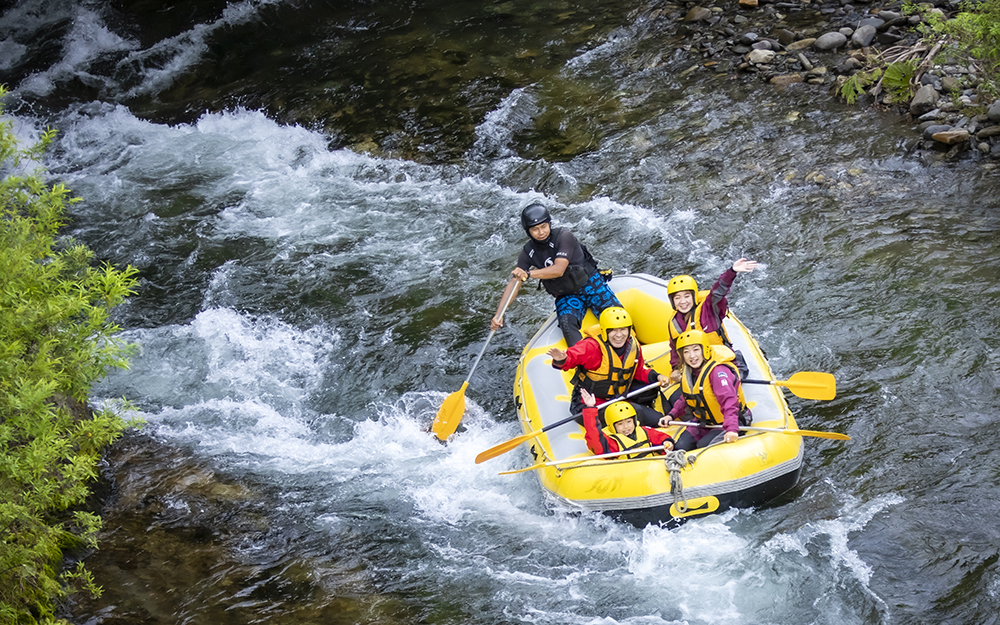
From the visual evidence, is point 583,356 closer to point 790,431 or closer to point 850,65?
point 790,431

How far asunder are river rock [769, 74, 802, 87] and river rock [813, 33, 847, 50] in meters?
0.62

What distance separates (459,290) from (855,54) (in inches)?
223

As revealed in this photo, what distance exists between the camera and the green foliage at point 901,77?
29.0ft

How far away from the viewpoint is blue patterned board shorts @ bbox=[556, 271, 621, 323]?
588 centimetres

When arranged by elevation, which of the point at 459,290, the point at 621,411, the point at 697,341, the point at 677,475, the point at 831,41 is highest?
the point at 697,341

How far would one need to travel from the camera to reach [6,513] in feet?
13.5

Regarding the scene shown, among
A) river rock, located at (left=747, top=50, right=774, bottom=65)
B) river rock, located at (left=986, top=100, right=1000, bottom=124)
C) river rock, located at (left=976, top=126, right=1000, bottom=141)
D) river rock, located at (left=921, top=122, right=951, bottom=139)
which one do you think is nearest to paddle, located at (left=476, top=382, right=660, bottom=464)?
river rock, located at (left=921, top=122, right=951, bottom=139)

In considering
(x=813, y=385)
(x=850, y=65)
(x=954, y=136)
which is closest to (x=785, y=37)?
(x=850, y=65)

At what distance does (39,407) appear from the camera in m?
4.29

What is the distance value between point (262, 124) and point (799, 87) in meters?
6.94

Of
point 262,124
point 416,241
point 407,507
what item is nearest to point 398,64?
point 262,124

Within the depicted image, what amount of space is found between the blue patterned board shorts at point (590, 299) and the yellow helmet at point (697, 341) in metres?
0.86

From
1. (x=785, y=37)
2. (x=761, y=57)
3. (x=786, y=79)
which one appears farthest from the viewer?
(x=785, y=37)

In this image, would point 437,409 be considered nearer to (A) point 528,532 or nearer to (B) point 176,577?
(A) point 528,532
